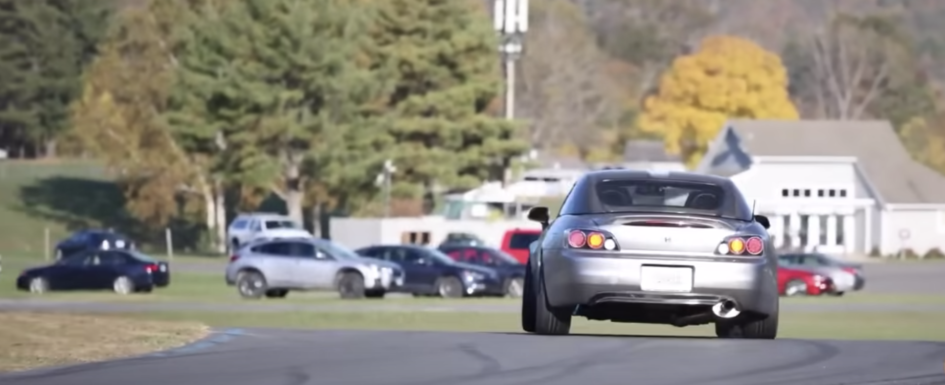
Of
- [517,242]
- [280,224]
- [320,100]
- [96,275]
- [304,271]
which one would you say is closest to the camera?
[304,271]

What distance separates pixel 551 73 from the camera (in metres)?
121

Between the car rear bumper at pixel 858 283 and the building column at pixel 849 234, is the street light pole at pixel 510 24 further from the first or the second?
the building column at pixel 849 234

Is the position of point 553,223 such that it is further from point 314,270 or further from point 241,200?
point 241,200

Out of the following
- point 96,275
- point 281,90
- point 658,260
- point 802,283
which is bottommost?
point 802,283

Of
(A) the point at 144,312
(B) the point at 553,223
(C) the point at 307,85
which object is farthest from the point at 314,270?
(C) the point at 307,85

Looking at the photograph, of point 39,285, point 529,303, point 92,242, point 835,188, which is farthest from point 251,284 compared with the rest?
point 835,188

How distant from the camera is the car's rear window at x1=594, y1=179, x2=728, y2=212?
50.9ft

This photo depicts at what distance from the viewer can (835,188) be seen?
8200 cm

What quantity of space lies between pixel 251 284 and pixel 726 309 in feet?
82.6

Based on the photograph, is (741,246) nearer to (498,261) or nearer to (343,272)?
(343,272)

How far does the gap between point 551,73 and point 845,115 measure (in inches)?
882

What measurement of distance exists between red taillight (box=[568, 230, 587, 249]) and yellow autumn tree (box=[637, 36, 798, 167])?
86.1 meters

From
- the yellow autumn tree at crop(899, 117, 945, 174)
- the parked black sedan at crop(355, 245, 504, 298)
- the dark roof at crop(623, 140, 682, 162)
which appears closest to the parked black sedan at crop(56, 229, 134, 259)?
the parked black sedan at crop(355, 245, 504, 298)

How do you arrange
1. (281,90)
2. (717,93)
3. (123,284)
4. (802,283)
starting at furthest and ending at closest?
(717,93)
(281,90)
(802,283)
(123,284)
